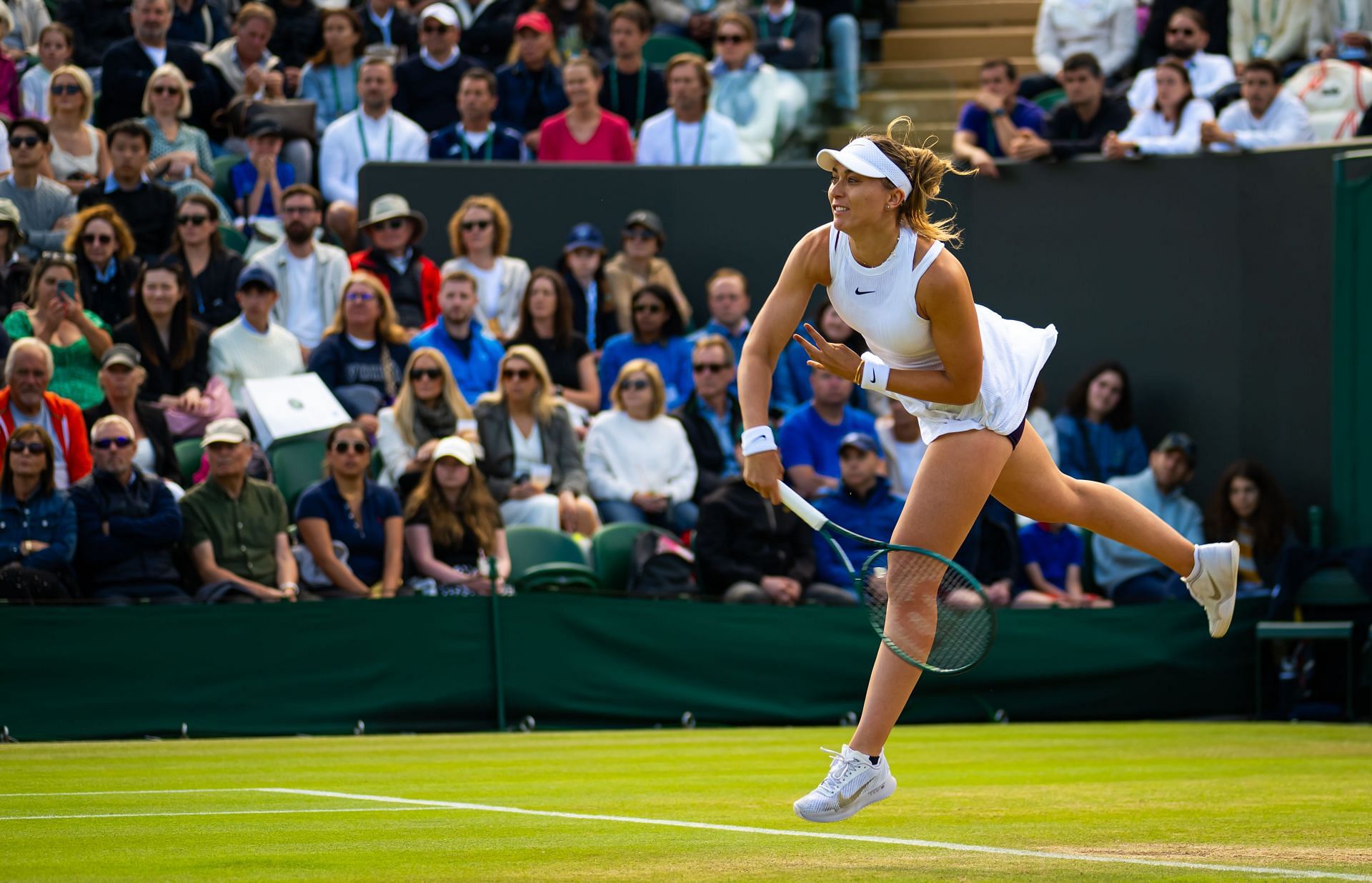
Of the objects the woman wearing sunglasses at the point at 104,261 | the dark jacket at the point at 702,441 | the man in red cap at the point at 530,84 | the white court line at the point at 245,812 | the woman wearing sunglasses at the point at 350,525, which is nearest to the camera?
the white court line at the point at 245,812

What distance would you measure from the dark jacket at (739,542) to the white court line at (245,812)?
5.67 meters

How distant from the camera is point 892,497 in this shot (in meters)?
12.0

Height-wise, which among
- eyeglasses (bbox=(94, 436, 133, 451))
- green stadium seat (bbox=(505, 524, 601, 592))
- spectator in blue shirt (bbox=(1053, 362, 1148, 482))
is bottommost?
green stadium seat (bbox=(505, 524, 601, 592))

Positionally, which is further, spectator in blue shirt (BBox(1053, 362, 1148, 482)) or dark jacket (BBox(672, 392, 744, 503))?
spectator in blue shirt (BBox(1053, 362, 1148, 482))

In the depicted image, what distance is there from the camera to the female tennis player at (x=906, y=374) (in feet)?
17.3

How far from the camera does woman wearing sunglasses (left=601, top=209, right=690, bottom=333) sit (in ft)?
44.7

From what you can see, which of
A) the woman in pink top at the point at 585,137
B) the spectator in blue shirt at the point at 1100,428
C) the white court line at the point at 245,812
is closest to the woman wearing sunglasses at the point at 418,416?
the woman in pink top at the point at 585,137

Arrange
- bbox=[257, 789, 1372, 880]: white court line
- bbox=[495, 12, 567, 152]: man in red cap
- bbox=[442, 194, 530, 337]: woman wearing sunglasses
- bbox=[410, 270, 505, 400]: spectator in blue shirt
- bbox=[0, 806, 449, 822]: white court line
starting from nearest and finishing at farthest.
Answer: bbox=[257, 789, 1372, 880]: white court line < bbox=[0, 806, 449, 822]: white court line < bbox=[410, 270, 505, 400]: spectator in blue shirt < bbox=[442, 194, 530, 337]: woman wearing sunglasses < bbox=[495, 12, 567, 152]: man in red cap

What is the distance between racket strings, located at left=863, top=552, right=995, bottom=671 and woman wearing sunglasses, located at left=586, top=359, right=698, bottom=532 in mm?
6953

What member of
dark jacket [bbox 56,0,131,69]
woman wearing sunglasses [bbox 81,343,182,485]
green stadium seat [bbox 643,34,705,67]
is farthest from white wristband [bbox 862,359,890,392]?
green stadium seat [bbox 643,34,705,67]

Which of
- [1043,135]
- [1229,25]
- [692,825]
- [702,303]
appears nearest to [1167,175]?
[1043,135]

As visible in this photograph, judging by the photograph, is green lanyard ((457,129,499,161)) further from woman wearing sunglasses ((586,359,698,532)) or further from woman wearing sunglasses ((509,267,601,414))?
woman wearing sunglasses ((586,359,698,532))

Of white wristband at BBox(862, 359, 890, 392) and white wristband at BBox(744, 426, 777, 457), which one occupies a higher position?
white wristband at BBox(862, 359, 890, 392)

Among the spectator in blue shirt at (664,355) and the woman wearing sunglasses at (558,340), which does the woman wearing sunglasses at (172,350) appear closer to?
the woman wearing sunglasses at (558,340)
